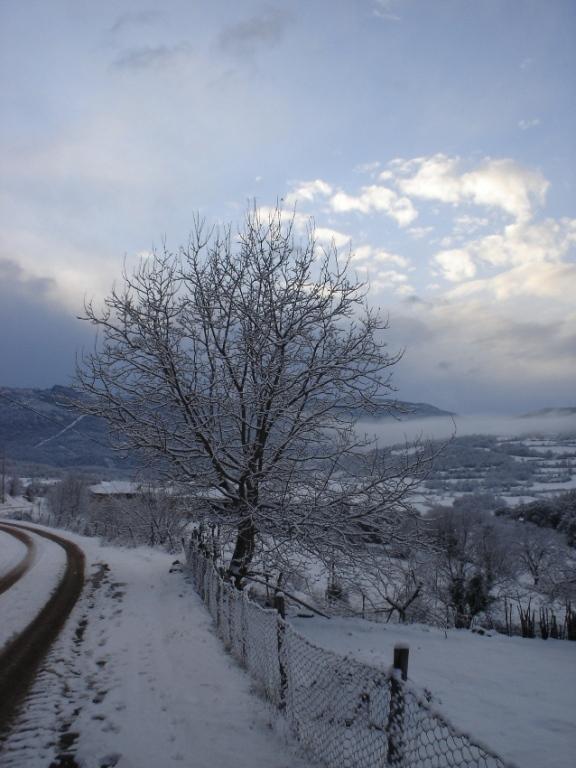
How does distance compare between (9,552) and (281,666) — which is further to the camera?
(9,552)

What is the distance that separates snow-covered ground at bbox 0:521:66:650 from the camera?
10.2m

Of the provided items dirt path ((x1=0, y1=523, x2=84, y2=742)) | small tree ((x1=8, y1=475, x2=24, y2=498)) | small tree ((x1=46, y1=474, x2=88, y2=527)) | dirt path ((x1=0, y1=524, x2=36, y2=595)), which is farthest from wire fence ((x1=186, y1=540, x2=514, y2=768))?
small tree ((x1=8, y1=475, x2=24, y2=498))

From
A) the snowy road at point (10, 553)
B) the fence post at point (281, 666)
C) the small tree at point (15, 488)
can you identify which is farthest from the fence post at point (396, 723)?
the small tree at point (15, 488)

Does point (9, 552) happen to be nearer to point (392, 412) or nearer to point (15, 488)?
point (392, 412)

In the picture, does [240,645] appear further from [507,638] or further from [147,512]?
[147,512]

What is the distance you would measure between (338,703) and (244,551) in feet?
23.8

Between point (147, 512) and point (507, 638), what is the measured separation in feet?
112

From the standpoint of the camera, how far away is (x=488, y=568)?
4875cm

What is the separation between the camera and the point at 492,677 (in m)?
11.5

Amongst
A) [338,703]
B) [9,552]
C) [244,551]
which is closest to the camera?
[338,703]

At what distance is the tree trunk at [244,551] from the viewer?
11305mm

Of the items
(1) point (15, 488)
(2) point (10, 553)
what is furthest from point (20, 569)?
(1) point (15, 488)

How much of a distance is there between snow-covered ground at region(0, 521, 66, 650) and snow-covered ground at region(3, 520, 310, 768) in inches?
43.6

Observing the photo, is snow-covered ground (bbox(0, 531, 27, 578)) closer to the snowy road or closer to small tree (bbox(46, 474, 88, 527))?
the snowy road
